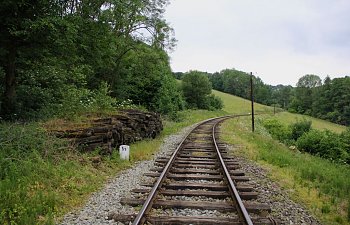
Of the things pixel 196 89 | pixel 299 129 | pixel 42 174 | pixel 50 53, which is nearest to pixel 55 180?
pixel 42 174

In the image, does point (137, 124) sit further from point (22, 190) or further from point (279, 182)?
point (22, 190)

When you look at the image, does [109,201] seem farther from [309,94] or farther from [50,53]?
[309,94]

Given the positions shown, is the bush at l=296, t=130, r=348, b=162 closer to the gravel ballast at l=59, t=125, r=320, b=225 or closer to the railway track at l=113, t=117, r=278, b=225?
the gravel ballast at l=59, t=125, r=320, b=225

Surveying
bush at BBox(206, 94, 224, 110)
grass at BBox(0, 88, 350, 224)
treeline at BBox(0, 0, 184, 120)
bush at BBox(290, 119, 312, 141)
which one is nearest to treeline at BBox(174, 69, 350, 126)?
bush at BBox(206, 94, 224, 110)

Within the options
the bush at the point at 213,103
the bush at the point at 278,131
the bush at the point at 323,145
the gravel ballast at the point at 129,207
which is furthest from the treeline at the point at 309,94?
the gravel ballast at the point at 129,207

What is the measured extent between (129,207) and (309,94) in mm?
139314

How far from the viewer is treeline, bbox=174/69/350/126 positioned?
4266 inches

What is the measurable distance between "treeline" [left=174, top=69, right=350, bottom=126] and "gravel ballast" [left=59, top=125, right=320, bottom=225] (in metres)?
108

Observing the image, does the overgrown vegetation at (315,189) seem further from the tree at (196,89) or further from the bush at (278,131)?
the tree at (196,89)

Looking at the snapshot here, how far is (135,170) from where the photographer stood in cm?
953

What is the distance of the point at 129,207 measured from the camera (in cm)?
593

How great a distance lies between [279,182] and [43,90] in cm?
1152

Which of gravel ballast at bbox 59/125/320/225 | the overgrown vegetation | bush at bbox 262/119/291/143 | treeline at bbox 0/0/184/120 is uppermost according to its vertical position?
treeline at bbox 0/0/184/120

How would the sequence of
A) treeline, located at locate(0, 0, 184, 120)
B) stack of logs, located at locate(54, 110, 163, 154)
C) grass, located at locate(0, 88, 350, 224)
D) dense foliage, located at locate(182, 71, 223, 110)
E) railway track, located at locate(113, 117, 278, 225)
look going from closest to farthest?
railway track, located at locate(113, 117, 278, 225) → grass, located at locate(0, 88, 350, 224) → stack of logs, located at locate(54, 110, 163, 154) → treeline, located at locate(0, 0, 184, 120) → dense foliage, located at locate(182, 71, 223, 110)
